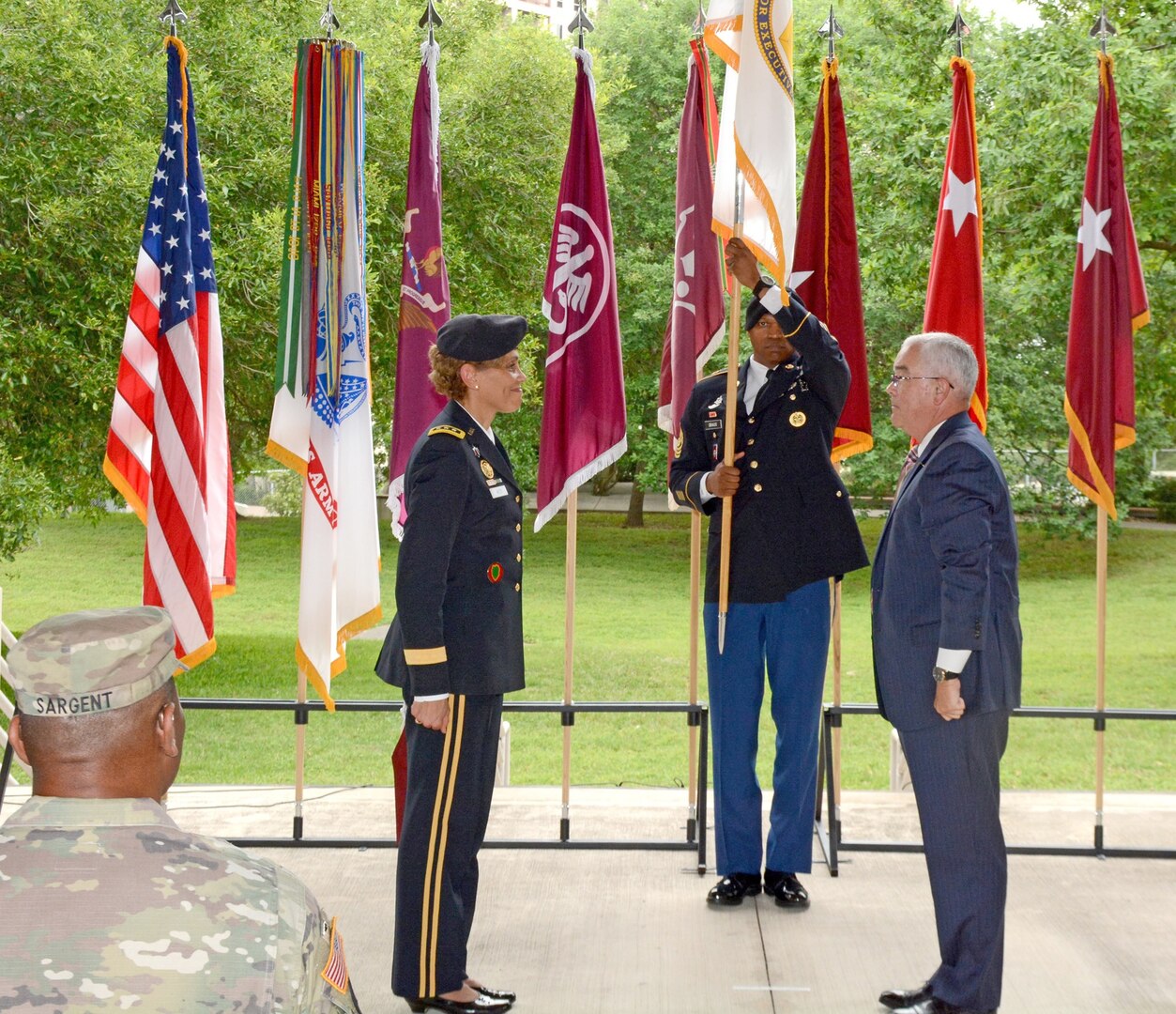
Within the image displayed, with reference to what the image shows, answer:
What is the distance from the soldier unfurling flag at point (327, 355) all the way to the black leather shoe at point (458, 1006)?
4.32ft

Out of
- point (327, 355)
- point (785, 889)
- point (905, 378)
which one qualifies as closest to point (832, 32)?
point (905, 378)

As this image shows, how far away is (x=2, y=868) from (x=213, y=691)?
1058 centimetres

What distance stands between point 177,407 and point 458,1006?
2045 mm

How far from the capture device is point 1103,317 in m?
4.46

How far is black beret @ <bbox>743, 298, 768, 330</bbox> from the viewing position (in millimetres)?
3812

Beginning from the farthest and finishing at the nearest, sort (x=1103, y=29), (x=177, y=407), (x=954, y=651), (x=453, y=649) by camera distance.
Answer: (x=1103, y=29)
(x=177, y=407)
(x=453, y=649)
(x=954, y=651)

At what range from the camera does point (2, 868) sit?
4.09ft

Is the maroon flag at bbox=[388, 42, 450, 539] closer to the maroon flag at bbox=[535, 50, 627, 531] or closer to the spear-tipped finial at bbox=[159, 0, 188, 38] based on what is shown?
the maroon flag at bbox=[535, 50, 627, 531]

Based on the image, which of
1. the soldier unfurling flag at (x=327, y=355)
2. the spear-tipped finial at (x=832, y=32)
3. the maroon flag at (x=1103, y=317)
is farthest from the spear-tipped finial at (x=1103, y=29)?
the soldier unfurling flag at (x=327, y=355)

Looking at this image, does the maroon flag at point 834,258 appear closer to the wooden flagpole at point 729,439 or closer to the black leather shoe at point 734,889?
the wooden flagpole at point 729,439

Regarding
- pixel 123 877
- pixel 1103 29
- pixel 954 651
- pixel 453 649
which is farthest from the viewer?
pixel 1103 29

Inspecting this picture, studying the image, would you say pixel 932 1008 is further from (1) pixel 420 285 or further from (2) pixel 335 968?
(1) pixel 420 285

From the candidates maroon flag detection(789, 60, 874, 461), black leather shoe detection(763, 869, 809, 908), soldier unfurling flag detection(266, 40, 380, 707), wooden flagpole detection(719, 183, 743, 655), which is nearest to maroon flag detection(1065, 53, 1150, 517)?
maroon flag detection(789, 60, 874, 461)

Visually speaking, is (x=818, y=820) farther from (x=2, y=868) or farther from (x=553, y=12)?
(x=553, y=12)
